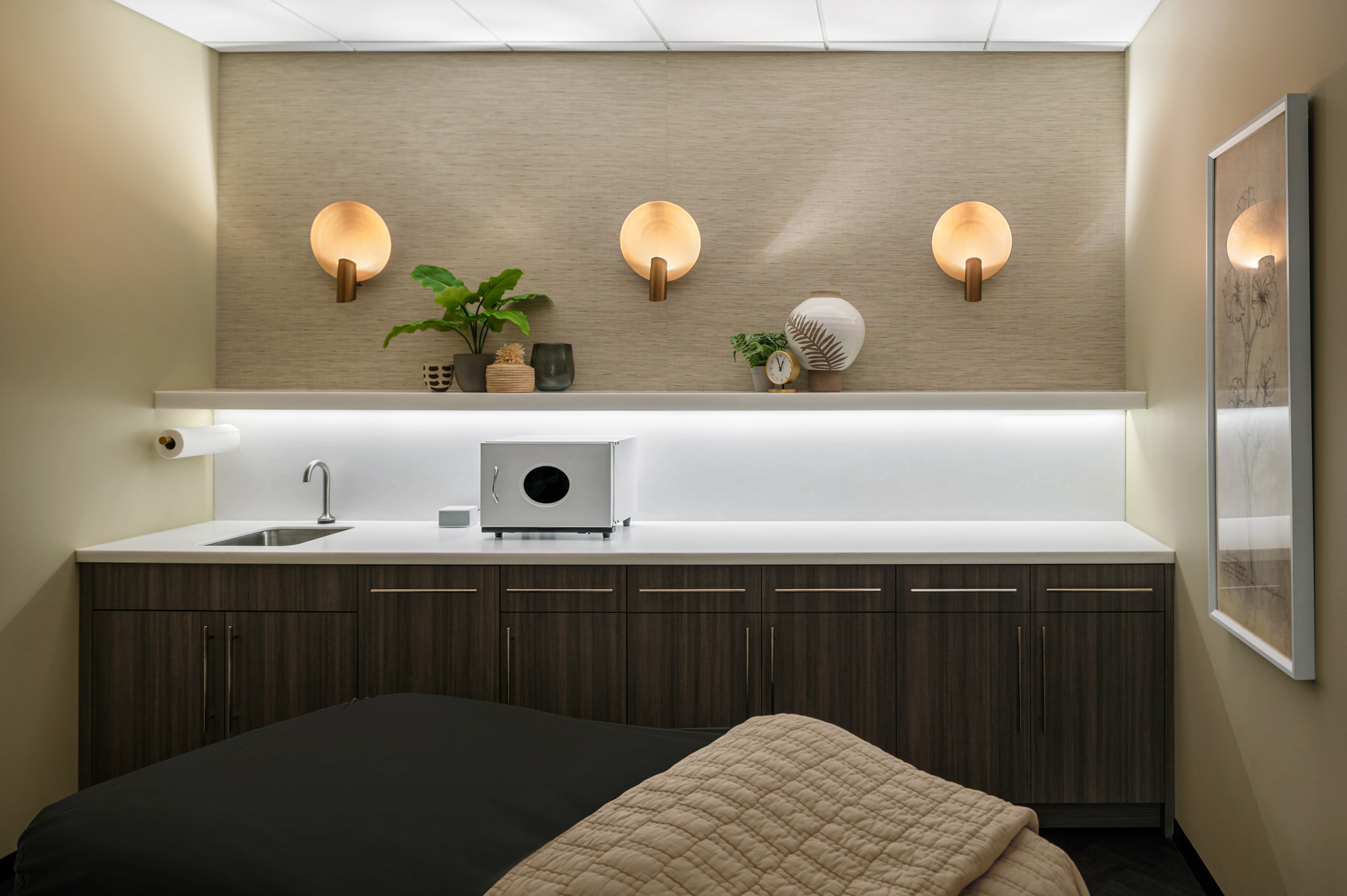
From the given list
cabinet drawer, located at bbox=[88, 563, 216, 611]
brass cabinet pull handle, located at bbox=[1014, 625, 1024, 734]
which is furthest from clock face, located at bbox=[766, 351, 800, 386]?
cabinet drawer, located at bbox=[88, 563, 216, 611]

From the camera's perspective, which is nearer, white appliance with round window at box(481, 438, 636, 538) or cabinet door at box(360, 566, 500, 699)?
cabinet door at box(360, 566, 500, 699)

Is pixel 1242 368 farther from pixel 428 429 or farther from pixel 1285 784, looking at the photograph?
pixel 428 429

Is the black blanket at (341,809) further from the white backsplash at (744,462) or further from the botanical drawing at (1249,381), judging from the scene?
the white backsplash at (744,462)

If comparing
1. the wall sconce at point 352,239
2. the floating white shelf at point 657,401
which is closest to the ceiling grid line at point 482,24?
the wall sconce at point 352,239

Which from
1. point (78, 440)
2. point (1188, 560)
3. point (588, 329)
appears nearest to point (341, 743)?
point (78, 440)

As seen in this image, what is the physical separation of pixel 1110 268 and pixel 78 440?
12.0ft

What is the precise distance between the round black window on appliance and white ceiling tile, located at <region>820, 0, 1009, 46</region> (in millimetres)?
1849

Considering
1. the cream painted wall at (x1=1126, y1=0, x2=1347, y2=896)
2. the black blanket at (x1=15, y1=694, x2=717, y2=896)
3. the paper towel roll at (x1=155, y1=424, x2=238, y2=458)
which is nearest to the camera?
the black blanket at (x1=15, y1=694, x2=717, y2=896)

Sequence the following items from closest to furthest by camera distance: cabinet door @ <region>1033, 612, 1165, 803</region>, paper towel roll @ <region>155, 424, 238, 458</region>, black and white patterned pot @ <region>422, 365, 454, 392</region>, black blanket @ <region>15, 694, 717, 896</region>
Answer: black blanket @ <region>15, 694, 717, 896</region>, cabinet door @ <region>1033, 612, 1165, 803</region>, paper towel roll @ <region>155, 424, 238, 458</region>, black and white patterned pot @ <region>422, 365, 454, 392</region>

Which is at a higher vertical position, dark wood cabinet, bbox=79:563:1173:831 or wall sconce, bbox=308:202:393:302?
wall sconce, bbox=308:202:393:302

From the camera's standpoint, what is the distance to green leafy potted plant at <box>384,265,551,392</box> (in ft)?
9.55

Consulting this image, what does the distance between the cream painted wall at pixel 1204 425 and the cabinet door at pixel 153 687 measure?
295cm

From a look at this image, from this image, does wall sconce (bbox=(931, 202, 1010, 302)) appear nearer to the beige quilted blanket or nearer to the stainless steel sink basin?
the beige quilted blanket

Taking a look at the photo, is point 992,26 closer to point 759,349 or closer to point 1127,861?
point 759,349
